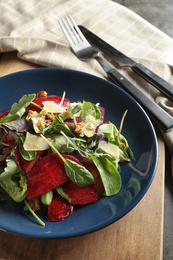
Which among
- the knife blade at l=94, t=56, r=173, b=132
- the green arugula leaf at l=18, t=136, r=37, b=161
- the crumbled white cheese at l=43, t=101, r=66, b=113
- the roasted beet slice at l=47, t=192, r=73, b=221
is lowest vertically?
the roasted beet slice at l=47, t=192, r=73, b=221

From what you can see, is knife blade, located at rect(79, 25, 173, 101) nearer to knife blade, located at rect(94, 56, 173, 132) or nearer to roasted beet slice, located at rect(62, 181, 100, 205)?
knife blade, located at rect(94, 56, 173, 132)

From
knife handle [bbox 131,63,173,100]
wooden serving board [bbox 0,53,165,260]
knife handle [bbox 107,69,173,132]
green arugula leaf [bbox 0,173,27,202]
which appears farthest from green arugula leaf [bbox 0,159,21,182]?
knife handle [bbox 131,63,173,100]

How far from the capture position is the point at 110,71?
1172 millimetres

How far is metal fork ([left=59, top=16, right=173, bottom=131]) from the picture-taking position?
3.40 feet

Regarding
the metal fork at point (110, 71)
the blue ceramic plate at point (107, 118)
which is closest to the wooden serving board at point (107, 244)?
the blue ceramic plate at point (107, 118)

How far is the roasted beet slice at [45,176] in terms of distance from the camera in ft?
2.45

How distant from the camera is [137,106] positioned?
986 millimetres

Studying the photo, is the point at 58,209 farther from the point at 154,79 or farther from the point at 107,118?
the point at 154,79

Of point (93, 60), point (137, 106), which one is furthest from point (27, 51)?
point (137, 106)

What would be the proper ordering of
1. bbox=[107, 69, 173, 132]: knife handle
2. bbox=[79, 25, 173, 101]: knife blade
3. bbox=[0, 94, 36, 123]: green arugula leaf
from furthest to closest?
bbox=[79, 25, 173, 101]: knife blade → bbox=[107, 69, 173, 132]: knife handle → bbox=[0, 94, 36, 123]: green arugula leaf

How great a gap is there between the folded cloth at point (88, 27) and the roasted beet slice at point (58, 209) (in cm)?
48

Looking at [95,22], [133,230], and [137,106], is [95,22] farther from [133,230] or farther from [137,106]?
[133,230]

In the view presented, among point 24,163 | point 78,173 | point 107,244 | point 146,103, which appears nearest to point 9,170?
point 24,163

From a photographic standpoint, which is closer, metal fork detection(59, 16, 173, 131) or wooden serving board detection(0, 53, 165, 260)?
wooden serving board detection(0, 53, 165, 260)
